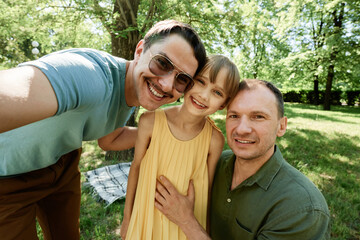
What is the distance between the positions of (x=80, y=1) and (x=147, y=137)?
3.76 m

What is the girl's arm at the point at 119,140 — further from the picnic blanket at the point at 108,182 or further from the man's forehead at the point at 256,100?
the picnic blanket at the point at 108,182

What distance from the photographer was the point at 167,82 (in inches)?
71.7

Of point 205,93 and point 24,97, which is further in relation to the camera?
point 205,93

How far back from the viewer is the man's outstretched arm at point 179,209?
173 centimetres

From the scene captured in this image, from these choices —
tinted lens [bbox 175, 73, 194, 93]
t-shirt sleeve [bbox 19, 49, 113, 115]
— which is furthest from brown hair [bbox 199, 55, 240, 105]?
t-shirt sleeve [bbox 19, 49, 113, 115]

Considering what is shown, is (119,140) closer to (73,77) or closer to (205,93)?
(205,93)

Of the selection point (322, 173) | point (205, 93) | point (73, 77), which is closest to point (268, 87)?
point (205, 93)

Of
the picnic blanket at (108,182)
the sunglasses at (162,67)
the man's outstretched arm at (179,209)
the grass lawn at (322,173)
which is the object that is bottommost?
the grass lawn at (322,173)

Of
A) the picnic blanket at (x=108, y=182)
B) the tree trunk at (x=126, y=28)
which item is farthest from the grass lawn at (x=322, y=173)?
the tree trunk at (x=126, y=28)

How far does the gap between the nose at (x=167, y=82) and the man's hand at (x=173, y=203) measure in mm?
845

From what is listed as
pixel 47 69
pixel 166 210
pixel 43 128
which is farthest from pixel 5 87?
pixel 166 210

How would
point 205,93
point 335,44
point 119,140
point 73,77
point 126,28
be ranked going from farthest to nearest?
1. point 335,44
2. point 126,28
3. point 119,140
4. point 205,93
5. point 73,77

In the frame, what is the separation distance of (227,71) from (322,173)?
171 inches

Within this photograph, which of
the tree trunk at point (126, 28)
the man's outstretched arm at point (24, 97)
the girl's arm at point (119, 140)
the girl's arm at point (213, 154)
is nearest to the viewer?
the man's outstretched arm at point (24, 97)
